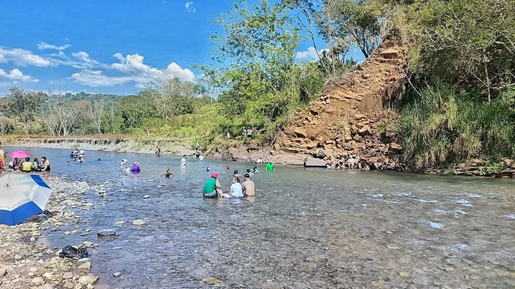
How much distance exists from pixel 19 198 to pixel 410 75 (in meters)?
26.1

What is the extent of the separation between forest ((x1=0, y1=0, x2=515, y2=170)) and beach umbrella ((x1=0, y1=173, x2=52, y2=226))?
20.3 m

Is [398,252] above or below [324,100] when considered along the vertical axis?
below

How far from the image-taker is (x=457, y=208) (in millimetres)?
13094

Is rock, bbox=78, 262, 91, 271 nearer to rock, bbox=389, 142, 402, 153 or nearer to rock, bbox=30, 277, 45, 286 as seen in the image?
rock, bbox=30, 277, 45, 286

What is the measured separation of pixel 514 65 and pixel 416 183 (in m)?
9.78

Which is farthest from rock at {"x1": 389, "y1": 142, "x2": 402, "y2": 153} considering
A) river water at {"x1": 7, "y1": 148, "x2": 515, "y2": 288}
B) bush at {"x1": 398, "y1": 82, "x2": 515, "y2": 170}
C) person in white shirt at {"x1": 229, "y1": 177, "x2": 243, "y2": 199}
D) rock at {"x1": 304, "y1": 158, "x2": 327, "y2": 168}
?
person in white shirt at {"x1": 229, "y1": 177, "x2": 243, "y2": 199}

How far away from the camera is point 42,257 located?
8.12 meters

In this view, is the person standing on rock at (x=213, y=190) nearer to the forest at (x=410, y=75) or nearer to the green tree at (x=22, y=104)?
the forest at (x=410, y=75)

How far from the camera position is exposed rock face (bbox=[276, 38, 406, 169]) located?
92.1 ft

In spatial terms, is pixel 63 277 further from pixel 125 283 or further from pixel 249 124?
pixel 249 124

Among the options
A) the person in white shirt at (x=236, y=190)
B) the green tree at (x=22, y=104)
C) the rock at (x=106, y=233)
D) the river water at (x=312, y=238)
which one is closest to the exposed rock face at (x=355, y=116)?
the river water at (x=312, y=238)

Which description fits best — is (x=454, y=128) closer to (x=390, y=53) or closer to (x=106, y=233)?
(x=390, y=53)

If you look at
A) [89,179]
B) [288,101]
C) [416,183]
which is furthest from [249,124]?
[416,183]

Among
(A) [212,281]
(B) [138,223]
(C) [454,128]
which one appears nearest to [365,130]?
(C) [454,128]
